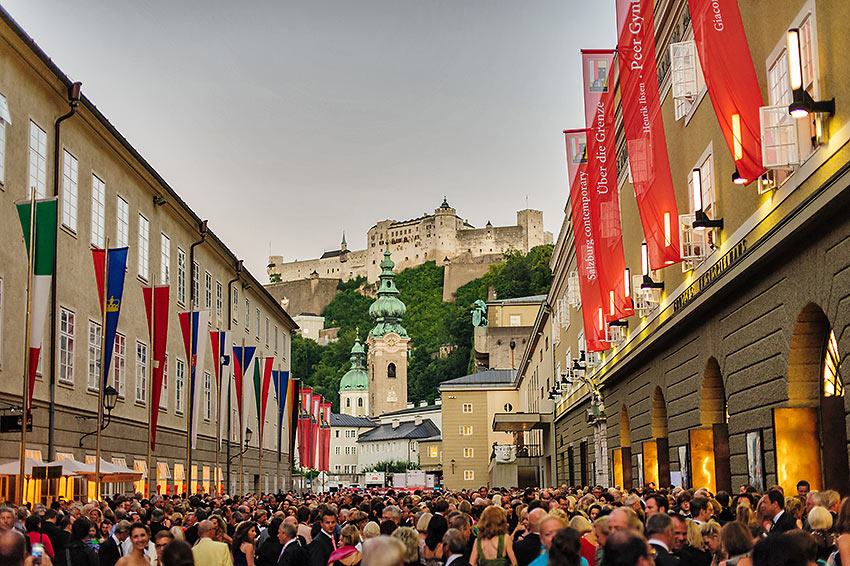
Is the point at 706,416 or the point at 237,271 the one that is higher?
the point at 237,271

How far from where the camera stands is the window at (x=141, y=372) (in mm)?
32188

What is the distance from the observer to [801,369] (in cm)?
1387

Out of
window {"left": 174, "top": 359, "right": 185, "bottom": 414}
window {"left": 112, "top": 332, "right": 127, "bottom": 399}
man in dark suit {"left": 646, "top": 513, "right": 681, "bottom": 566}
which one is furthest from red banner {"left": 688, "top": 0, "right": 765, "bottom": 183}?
window {"left": 174, "top": 359, "right": 185, "bottom": 414}

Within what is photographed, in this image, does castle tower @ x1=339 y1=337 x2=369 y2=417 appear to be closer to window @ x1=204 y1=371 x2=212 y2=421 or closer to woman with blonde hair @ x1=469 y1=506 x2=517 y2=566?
window @ x1=204 y1=371 x2=212 y2=421

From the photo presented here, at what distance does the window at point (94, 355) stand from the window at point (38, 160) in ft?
16.4

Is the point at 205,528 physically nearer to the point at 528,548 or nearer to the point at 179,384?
the point at 528,548

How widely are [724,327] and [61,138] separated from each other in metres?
16.1

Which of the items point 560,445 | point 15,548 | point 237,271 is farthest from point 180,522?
point 560,445

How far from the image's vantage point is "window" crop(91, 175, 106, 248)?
28.0 m

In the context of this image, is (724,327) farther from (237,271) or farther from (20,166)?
(237,271)

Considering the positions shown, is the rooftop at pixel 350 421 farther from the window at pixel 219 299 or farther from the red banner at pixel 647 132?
the red banner at pixel 647 132

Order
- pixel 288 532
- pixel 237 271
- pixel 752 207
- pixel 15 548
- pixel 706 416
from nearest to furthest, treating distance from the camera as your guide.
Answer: pixel 15 548 → pixel 288 532 → pixel 752 207 → pixel 706 416 → pixel 237 271

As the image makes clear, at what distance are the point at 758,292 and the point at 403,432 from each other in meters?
128

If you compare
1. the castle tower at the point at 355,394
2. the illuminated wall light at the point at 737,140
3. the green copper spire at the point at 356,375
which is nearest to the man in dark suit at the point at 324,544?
the illuminated wall light at the point at 737,140
